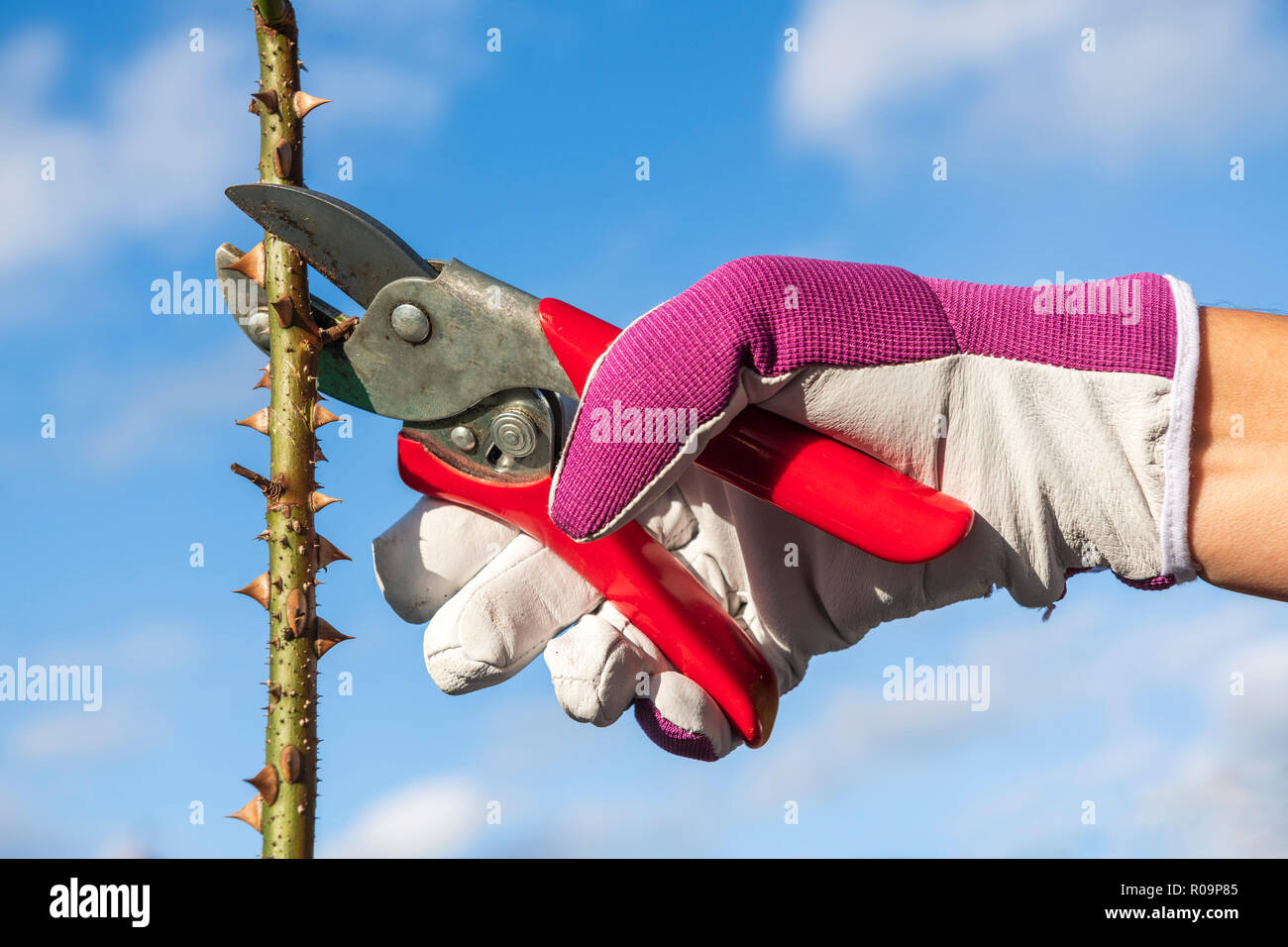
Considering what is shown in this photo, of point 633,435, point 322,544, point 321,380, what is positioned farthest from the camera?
point 321,380

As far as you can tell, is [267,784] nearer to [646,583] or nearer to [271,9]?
[646,583]

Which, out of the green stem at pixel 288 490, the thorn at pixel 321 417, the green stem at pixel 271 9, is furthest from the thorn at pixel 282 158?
the thorn at pixel 321 417

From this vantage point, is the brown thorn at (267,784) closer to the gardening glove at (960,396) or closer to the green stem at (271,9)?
the gardening glove at (960,396)

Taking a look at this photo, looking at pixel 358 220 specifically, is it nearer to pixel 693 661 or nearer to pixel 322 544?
pixel 322 544

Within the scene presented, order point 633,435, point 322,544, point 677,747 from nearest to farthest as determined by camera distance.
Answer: point 633,435 < point 322,544 < point 677,747

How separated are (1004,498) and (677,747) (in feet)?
1.86

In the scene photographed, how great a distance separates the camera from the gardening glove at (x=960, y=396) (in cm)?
141

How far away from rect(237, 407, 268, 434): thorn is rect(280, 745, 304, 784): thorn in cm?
38

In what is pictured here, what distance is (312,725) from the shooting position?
1.48m

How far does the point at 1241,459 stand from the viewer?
144 cm

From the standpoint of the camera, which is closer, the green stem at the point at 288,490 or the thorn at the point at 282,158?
the green stem at the point at 288,490

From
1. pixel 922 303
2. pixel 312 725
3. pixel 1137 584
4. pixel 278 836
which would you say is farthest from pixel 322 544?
pixel 1137 584

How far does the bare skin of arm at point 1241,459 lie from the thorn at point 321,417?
1.00m

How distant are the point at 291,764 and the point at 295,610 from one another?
0.17 metres
